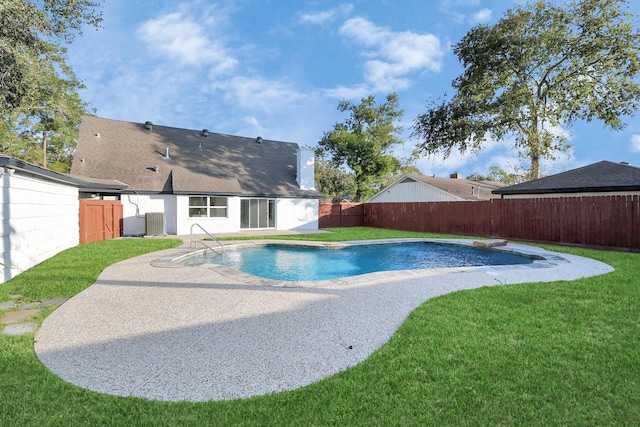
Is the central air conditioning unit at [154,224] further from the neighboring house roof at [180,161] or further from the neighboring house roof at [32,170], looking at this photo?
the neighboring house roof at [32,170]

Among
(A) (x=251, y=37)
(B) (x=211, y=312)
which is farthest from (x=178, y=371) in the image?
(A) (x=251, y=37)

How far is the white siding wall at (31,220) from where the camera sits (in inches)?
245

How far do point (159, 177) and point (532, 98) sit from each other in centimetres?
2201

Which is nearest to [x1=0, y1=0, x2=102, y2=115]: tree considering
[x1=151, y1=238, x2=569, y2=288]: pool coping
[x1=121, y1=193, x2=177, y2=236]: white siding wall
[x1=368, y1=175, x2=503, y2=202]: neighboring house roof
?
[x1=121, y1=193, x2=177, y2=236]: white siding wall

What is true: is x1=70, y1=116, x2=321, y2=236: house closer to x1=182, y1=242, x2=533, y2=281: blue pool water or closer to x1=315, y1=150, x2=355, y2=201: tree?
x1=182, y1=242, x2=533, y2=281: blue pool water

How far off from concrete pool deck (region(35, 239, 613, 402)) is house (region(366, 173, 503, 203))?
16.5 metres

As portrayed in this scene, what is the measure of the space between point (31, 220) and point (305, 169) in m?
14.4

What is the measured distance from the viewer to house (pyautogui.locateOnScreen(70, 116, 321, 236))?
1527 centimetres

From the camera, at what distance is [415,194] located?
24.5 meters

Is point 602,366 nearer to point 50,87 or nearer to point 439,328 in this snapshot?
point 439,328

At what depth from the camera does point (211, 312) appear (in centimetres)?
437

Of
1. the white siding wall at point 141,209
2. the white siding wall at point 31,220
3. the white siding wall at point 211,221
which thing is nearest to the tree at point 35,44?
the white siding wall at point 31,220

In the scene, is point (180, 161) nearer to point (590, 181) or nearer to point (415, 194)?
point (415, 194)

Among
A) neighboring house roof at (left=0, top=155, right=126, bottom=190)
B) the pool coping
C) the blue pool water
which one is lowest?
the blue pool water
